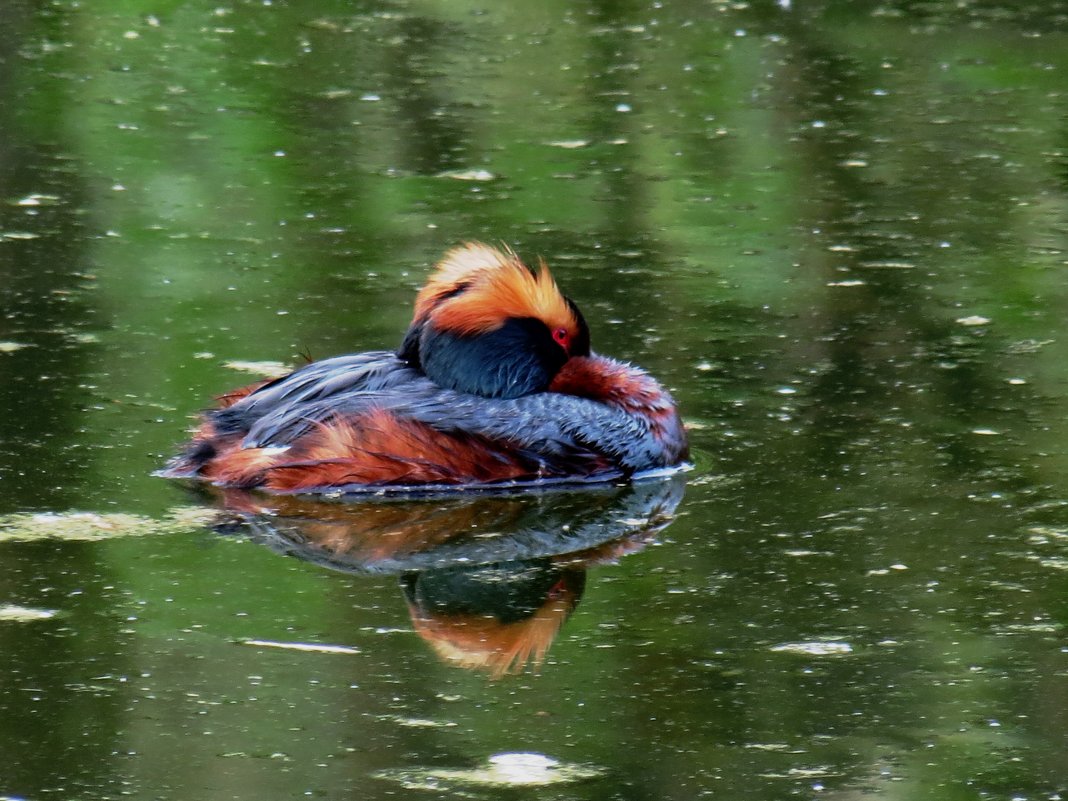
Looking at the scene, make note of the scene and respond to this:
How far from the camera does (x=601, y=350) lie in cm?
733

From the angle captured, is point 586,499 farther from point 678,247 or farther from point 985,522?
point 678,247

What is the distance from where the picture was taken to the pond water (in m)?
4.34

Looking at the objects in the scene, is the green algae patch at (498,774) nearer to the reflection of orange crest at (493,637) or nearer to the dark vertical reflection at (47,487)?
the reflection of orange crest at (493,637)

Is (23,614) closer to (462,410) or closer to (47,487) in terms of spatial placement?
(47,487)

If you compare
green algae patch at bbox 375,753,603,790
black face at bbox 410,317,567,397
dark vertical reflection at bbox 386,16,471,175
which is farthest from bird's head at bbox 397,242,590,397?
dark vertical reflection at bbox 386,16,471,175

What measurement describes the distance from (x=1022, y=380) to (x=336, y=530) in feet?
8.54

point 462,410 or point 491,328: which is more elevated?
point 491,328

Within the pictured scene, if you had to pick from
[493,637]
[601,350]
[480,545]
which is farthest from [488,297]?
[493,637]

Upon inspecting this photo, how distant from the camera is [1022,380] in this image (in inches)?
275

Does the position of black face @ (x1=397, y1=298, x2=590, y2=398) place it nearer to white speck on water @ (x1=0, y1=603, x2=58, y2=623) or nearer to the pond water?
the pond water

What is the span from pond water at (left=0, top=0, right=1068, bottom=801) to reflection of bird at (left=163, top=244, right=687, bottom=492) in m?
0.14

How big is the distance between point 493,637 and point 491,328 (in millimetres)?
1465

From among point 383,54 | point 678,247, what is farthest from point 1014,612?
point 383,54

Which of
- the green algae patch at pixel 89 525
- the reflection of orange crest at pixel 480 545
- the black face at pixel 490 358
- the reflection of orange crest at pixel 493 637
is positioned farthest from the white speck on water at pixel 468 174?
the reflection of orange crest at pixel 493 637
